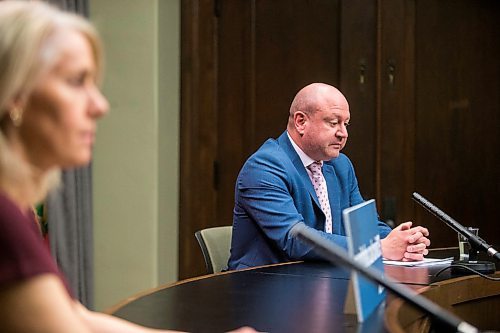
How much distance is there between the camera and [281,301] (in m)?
2.07

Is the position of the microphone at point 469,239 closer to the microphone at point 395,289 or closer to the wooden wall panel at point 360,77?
the microphone at point 395,289

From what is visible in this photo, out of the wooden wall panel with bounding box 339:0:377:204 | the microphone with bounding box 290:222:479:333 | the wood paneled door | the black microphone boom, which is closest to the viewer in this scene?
the microphone with bounding box 290:222:479:333

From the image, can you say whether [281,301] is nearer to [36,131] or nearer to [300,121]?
[36,131]

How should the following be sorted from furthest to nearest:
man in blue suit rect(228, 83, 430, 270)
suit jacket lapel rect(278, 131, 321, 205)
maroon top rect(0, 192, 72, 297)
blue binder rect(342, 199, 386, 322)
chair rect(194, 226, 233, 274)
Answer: suit jacket lapel rect(278, 131, 321, 205), chair rect(194, 226, 233, 274), man in blue suit rect(228, 83, 430, 270), blue binder rect(342, 199, 386, 322), maroon top rect(0, 192, 72, 297)

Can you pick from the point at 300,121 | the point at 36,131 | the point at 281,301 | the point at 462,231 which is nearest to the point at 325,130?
the point at 300,121

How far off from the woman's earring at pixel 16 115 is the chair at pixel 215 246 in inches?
69.6

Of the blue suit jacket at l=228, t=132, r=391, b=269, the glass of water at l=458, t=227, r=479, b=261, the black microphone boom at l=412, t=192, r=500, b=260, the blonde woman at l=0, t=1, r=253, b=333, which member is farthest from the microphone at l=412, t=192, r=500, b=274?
the blonde woman at l=0, t=1, r=253, b=333

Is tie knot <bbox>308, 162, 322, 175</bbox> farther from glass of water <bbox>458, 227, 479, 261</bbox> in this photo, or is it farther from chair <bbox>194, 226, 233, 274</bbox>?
glass of water <bbox>458, 227, 479, 261</bbox>

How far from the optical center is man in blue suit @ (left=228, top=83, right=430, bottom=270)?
2.85 m

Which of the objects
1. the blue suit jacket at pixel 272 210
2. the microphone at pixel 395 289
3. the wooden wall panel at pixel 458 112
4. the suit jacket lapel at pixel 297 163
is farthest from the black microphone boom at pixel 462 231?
the wooden wall panel at pixel 458 112

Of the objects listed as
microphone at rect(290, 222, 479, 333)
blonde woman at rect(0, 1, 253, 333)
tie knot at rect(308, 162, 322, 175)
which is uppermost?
blonde woman at rect(0, 1, 253, 333)

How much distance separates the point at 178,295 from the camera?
212cm

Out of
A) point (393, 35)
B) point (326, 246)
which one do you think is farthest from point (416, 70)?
point (326, 246)

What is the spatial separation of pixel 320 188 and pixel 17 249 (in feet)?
7.09
